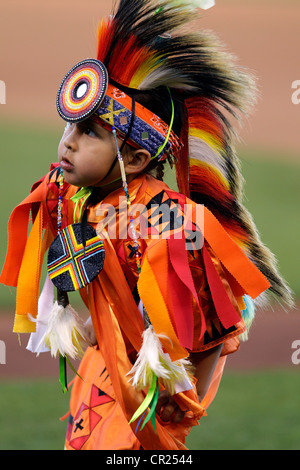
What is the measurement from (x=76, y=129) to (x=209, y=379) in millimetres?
861

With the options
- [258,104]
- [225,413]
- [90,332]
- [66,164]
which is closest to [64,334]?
[90,332]

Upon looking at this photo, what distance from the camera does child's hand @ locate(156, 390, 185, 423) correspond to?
2301 mm

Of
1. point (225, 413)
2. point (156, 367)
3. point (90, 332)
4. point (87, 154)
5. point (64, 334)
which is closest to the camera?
point (156, 367)

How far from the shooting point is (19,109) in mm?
15227

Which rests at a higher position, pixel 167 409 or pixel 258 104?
pixel 167 409

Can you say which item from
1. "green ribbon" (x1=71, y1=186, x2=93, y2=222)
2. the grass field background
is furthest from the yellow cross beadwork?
the grass field background

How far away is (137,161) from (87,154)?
0.54ft

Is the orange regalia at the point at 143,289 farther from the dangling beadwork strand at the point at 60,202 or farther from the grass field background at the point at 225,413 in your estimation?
the grass field background at the point at 225,413

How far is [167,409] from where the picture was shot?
2.31 m

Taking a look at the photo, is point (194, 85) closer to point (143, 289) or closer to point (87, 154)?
point (87, 154)

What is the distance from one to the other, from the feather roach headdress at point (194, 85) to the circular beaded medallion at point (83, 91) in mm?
64

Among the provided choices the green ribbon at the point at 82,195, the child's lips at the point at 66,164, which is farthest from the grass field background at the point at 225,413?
the child's lips at the point at 66,164

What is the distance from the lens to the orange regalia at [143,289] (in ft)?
7.05

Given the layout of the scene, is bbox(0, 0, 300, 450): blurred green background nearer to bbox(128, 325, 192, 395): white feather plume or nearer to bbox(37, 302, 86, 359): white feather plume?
bbox(37, 302, 86, 359): white feather plume
